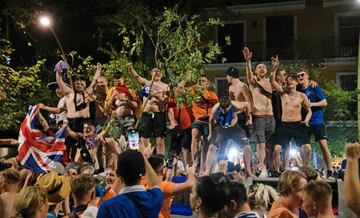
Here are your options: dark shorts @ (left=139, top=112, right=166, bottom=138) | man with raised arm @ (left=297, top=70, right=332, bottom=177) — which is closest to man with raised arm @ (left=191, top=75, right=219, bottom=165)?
dark shorts @ (left=139, top=112, right=166, bottom=138)

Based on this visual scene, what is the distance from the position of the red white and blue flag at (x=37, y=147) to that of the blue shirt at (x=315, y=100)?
4.97 meters

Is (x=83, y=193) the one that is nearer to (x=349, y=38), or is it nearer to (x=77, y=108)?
(x=77, y=108)

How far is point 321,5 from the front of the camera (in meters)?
→ 28.3

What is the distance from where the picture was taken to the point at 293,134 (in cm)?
1014

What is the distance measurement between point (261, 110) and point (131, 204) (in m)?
6.86

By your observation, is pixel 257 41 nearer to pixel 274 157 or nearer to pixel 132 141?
pixel 274 157

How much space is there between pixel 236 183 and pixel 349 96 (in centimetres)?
1853

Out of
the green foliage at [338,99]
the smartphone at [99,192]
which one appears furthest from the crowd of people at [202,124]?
the green foliage at [338,99]

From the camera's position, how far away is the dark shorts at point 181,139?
38.7ft

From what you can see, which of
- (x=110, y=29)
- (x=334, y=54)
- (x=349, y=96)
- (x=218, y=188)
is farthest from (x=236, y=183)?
(x=334, y=54)

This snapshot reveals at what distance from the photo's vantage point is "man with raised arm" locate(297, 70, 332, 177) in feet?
33.1

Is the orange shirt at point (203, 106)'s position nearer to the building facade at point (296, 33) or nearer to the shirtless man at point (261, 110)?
the shirtless man at point (261, 110)

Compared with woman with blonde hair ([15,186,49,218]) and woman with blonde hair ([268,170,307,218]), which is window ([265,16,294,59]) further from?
woman with blonde hair ([15,186,49,218])

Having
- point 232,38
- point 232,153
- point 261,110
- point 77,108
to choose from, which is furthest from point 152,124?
point 232,38
